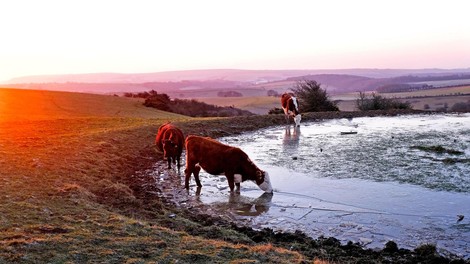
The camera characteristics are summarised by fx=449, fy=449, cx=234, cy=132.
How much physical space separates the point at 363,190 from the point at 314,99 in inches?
1063

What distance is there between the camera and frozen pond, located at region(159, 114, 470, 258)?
9109 mm

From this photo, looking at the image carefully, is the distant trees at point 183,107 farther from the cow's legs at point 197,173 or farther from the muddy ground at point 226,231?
the cow's legs at point 197,173

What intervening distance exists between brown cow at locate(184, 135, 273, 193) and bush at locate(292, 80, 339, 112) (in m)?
26.7

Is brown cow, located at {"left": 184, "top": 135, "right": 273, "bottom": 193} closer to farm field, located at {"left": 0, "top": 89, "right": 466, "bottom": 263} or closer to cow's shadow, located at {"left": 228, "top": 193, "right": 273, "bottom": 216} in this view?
cow's shadow, located at {"left": 228, "top": 193, "right": 273, "bottom": 216}

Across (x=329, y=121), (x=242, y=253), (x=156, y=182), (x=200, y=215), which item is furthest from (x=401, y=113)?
(x=242, y=253)

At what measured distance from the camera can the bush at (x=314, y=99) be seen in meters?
38.4

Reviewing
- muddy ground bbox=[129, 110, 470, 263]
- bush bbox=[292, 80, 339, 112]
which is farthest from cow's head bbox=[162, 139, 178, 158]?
bush bbox=[292, 80, 339, 112]

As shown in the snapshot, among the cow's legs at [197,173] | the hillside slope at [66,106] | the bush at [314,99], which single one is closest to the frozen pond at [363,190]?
the cow's legs at [197,173]

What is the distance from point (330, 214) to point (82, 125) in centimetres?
1933

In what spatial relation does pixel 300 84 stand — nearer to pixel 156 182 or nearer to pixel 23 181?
pixel 156 182

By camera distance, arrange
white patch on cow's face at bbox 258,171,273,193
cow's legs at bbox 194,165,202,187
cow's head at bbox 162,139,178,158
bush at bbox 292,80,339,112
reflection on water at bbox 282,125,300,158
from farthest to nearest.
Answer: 1. bush at bbox 292,80,339,112
2. reflection on water at bbox 282,125,300,158
3. cow's head at bbox 162,139,178,158
4. cow's legs at bbox 194,165,202,187
5. white patch on cow's face at bbox 258,171,273,193

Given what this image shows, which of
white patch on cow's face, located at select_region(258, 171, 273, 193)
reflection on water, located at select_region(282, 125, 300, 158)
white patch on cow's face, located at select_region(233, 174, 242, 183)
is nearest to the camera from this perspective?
white patch on cow's face, located at select_region(258, 171, 273, 193)

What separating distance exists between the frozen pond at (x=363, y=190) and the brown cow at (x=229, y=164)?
0.38 m

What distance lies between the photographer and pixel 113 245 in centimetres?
690
